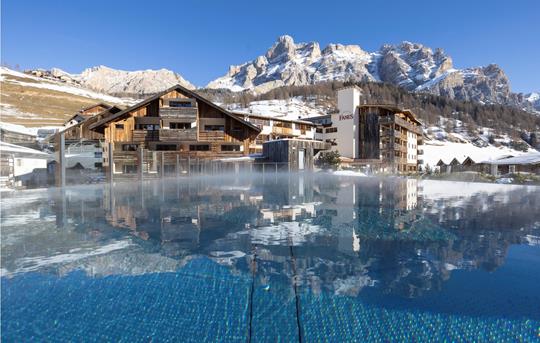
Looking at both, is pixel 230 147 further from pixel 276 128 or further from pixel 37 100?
pixel 37 100

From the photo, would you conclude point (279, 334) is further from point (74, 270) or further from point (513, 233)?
point (513, 233)

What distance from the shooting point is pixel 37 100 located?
3233 inches

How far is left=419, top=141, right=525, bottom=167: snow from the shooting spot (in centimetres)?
7653

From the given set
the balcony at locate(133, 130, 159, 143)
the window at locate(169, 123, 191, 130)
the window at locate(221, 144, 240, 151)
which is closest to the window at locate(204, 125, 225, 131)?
the window at locate(169, 123, 191, 130)

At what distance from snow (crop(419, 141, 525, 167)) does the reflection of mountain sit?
237ft

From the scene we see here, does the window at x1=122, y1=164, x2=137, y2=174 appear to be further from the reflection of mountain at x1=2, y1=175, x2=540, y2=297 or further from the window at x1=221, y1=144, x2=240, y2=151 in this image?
the window at x1=221, y1=144, x2=240, y2=151

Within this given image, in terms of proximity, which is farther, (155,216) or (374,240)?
(155,216)

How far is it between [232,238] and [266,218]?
6.09ft

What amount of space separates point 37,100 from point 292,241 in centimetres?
10025

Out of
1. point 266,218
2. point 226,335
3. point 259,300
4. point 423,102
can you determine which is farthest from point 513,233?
point 423,102

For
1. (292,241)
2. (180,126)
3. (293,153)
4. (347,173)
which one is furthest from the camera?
(180,126)

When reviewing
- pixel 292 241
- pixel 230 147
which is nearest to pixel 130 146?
pixel 230 147

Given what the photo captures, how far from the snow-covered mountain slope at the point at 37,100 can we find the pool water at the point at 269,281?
7454 cm

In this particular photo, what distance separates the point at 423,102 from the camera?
401 ft
